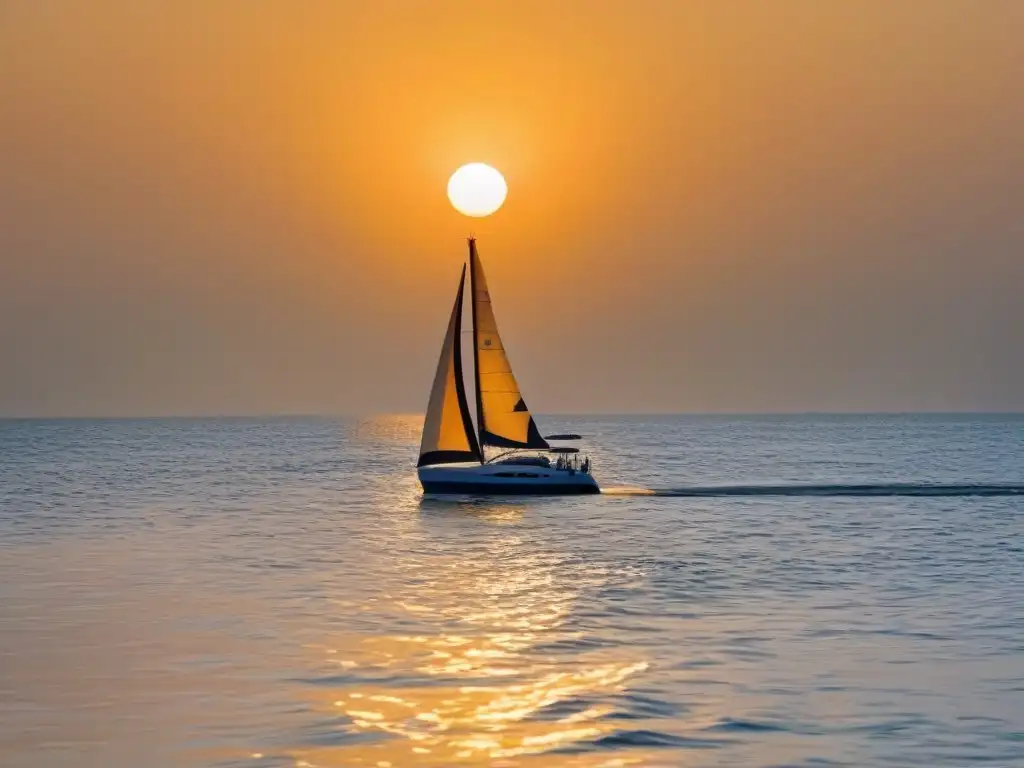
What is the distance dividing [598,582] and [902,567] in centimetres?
1135

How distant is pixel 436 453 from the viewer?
245ft

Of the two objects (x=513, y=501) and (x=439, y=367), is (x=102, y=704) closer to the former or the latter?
(x=439, y=367)

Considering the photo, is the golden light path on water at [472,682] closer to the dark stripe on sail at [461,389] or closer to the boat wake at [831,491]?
the dark stripe on sail at [461,389]

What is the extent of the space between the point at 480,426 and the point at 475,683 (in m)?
49.7

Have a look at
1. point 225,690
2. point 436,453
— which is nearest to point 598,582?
point 225,690

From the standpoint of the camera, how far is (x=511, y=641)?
30.7 metres

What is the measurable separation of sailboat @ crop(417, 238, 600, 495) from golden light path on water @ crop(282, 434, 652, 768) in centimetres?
3097

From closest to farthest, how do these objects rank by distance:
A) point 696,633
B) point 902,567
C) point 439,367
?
point 696,633
point 902,567
point 439,367

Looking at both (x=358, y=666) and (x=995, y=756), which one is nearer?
(x=995, y=756)

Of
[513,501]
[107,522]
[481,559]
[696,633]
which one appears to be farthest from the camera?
[513,501]

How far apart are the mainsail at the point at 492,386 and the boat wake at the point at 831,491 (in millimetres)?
13957

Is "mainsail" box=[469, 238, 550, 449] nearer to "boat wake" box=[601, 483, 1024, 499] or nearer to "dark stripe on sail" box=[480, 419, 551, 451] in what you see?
"dark stripe on sail" box=[480, 419, 551, 451]

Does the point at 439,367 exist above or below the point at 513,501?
above

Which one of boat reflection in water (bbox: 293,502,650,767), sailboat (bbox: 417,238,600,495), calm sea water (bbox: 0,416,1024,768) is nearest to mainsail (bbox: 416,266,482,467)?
sailboat (bbox: 417,238,600,495)
